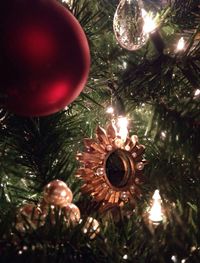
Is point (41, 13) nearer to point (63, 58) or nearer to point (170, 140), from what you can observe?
point (63, 58)

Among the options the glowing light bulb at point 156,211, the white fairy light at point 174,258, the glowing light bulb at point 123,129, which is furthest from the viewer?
the glowing light bulb at point 123,129

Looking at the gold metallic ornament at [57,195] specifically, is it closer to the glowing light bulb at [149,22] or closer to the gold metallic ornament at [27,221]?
the gold metallic ornament at [27,221]

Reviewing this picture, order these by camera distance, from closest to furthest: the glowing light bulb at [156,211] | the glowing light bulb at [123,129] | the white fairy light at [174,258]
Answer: the white fairy light at [174,258]
the glowing light bulb at [156,211]
the glowing light bulb at [123,129]

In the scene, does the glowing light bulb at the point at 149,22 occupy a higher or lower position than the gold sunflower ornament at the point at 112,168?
higher

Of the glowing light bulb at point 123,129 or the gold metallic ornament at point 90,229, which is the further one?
the glowing light bulb at point 123,129

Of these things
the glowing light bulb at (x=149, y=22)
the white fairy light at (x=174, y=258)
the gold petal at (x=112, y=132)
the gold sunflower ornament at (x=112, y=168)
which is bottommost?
the white fairy light at (x=174, y=258)

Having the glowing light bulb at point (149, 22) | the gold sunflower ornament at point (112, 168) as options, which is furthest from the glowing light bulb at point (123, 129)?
the glowing light bulb at point (149, 22)

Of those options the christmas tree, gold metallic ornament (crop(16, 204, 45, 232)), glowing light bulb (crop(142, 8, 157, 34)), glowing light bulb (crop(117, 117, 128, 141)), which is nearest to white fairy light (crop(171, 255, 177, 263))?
the christmas tree
